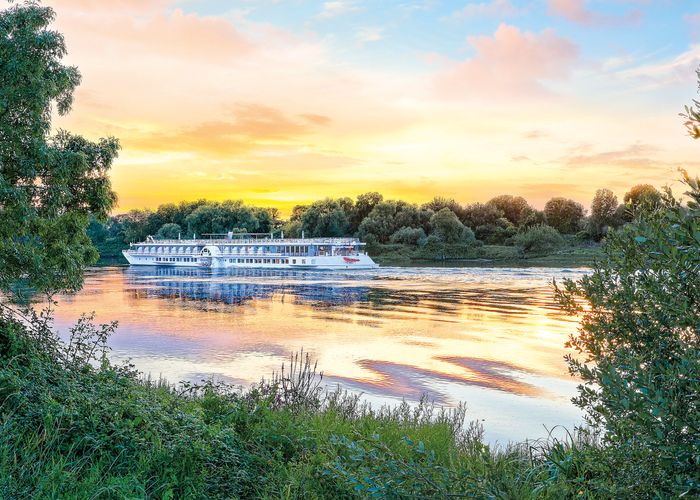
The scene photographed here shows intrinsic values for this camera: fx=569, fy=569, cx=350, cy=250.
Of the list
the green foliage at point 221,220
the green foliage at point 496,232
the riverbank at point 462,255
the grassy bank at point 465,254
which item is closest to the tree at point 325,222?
the riverbank at point 462,255

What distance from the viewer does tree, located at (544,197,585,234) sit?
120 metres

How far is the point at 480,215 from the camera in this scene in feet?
405

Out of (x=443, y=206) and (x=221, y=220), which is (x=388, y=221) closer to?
(x=443, y=206)

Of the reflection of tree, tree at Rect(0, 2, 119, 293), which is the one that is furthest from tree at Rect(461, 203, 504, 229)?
tree at Rect(0, 2, 119, 293)

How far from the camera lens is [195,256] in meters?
99.8

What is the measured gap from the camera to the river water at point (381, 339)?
17.1 m

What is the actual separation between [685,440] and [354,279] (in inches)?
2444

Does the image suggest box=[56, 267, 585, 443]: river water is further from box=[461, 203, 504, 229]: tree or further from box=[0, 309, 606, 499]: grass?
box=[461, 203, 504, 229]: tree

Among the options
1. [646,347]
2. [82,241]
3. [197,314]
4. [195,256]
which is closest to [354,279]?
[197,314]

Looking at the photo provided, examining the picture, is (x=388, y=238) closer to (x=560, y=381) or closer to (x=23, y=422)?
(x=560, y=381)

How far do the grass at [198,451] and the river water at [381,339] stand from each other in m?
2.40

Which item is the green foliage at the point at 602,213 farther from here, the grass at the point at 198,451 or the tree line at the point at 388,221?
the grass at the point at 198,451

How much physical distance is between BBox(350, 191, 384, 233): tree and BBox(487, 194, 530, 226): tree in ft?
87.1

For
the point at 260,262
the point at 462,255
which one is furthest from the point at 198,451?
the point at 462,255
